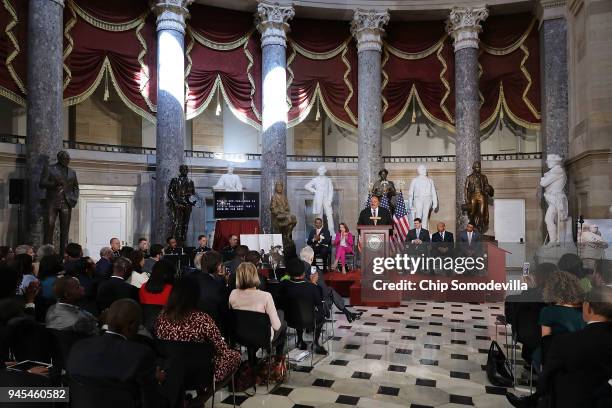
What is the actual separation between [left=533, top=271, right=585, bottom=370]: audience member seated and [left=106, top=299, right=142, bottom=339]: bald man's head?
2516 mm

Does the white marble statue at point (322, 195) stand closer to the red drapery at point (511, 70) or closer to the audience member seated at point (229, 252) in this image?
the audience member seated at point (229, 252)

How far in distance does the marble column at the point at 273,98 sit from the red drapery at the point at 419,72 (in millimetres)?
3083

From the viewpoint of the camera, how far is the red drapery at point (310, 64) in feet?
38.9

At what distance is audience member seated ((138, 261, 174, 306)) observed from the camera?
3.95m

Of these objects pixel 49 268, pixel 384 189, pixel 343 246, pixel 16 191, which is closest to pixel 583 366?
pixel 49 268

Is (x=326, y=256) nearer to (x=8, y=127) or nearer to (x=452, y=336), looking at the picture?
(x=452, y=336)

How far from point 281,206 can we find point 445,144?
23.5 ft

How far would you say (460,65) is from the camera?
1311 cm

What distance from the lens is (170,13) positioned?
11.6 metres

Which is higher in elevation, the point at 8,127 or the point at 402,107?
the point at 402,107

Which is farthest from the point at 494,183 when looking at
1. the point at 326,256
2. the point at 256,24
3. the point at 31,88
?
the point at 31,88

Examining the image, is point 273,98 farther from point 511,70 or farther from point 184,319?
point 184,319

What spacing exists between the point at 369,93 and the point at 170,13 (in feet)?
17.6

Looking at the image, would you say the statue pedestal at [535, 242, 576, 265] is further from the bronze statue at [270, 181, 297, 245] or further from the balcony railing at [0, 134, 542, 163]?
the bronze statue at [270, 181, 297, 245]
